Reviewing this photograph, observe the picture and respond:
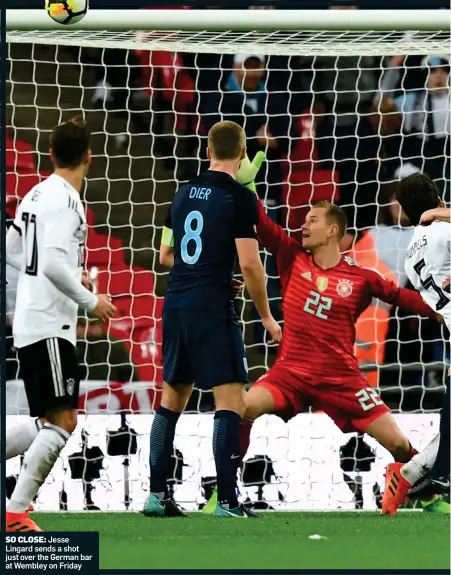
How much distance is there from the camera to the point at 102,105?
8.84 meters

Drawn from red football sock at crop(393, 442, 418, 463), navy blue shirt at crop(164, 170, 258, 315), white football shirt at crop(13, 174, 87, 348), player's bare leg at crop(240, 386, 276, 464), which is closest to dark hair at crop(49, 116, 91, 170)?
white football shirt at crop(13, 174, 87, 348)

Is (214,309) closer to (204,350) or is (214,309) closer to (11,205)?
(204,350)

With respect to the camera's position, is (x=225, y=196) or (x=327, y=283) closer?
(x=225, y=196)

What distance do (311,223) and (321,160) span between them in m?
1.58

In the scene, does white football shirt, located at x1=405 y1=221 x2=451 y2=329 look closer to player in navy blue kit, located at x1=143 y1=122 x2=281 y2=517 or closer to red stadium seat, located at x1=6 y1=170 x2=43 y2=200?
player in navy blue kit, located at x1=143 y1=122 x2=281 y2=517

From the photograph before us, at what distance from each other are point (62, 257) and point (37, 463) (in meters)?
0.85

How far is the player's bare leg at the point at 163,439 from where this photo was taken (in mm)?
6070

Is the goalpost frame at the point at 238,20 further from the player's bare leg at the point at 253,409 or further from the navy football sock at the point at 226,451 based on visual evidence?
the navy football sock at the point at 226,451

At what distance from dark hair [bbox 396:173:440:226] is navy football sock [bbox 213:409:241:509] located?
1338 mm

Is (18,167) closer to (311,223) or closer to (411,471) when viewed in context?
(311,223)

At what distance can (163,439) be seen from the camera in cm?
607

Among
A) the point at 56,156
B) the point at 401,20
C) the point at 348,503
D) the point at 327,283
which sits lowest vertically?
the point at 348,503

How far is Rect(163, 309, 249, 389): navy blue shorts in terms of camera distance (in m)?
5.91

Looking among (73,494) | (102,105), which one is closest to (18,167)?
(102,105)
